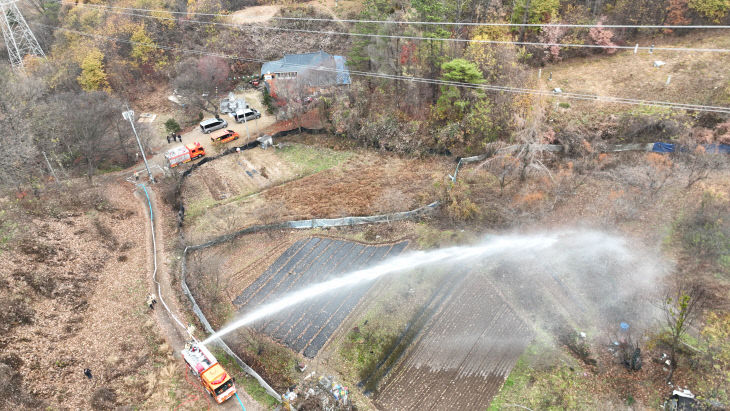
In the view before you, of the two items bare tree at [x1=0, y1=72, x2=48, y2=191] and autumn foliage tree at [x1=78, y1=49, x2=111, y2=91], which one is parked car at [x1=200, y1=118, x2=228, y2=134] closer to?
autumn foliage tree at [x1=78, y1=49, x2=111, y2=91]

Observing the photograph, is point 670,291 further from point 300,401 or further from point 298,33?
point 298,33

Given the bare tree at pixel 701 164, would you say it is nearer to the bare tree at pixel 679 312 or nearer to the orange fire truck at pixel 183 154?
the bare tree at pixel 679 312

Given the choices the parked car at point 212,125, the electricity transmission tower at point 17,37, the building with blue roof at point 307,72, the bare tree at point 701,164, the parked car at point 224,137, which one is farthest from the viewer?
the electricity transmission tower at point 17,37

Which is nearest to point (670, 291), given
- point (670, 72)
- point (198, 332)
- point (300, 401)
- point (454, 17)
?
point (300, 401)

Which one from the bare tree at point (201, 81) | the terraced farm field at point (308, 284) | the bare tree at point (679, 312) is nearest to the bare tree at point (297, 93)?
the bare tree at point (201, 81)

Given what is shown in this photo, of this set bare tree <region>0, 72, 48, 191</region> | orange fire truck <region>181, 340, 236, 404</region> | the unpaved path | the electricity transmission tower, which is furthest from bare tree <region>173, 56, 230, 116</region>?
orange fire truck <region>181, 340, 236, 404</region>
